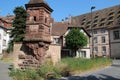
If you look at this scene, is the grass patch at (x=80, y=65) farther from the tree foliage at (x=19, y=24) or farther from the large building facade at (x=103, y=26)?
the large building facade at (x=103, y=26)

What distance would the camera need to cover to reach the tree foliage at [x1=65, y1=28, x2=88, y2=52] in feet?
149

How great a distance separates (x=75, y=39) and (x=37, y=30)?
89.4 ft

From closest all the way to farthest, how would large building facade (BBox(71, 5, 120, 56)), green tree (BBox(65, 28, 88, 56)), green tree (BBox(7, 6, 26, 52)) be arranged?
green tree (BBox(7, 6, 26, 52)) → green tree (BBox(65, 28, 88, 56)) → large building facade (BBox(71, 5, 120, 56))

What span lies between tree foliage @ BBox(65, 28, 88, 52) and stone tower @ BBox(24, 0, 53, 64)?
26319 millimetres

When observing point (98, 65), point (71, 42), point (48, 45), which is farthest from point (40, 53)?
point (71, 42)

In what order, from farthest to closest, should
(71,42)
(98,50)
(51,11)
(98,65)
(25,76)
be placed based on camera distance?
1. (98,50)
2. (71,42)
3. (98,65)
4. (51,11)
5. (25,76)

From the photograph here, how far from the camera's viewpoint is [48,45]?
19297 mm

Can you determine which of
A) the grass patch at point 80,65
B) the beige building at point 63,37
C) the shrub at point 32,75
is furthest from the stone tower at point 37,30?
the beige building at point 63,37

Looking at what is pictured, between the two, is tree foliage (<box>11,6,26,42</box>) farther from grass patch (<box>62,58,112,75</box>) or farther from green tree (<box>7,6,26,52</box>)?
grass patch (<box>62,58,112,75</box>)

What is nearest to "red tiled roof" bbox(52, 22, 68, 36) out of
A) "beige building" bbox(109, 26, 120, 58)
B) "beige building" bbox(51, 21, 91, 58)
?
"beige building" bbox(51, 21, 91, 58)

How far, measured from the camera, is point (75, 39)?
4519cm

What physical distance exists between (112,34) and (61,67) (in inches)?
1332

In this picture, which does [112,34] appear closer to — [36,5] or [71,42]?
[71,42]

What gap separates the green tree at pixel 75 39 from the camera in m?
45.3
